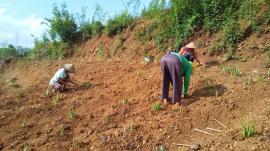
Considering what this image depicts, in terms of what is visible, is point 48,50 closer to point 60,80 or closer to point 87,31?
point 87,31

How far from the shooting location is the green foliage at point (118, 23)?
13336 millimetres

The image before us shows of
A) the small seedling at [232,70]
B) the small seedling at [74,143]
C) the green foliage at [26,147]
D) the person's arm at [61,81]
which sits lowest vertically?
the green foliage at [26,147]

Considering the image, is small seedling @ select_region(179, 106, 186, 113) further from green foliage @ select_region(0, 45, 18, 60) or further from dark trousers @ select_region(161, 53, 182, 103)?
green foliage @ select_region(0, 45, 18, 60)

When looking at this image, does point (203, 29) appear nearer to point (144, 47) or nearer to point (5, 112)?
point (144, 47)

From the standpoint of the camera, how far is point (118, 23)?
13.5 metres

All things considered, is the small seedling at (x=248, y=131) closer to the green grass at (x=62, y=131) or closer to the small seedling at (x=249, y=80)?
the small seedling at (x=249, y=80)

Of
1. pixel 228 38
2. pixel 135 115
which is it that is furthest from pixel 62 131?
pixel 228 38

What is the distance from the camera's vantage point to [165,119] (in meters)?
6.85

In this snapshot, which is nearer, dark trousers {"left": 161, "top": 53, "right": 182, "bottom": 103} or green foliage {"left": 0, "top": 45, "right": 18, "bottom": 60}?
dark trousers {"left": 161, "top": 53, "right": 182, "bottom": 103}

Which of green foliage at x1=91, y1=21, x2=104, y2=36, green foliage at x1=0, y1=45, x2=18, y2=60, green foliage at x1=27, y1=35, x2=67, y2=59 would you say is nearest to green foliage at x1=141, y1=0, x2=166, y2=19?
green foliage at x1=91, y1=21, x2=104, y2=36

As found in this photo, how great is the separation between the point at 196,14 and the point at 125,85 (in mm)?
3099

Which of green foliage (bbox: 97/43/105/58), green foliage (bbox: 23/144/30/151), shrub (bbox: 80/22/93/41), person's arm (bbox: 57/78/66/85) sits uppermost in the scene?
shrub (bbox: 80/22/93/41)

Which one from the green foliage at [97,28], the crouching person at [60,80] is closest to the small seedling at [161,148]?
the crouching person at [60,80]

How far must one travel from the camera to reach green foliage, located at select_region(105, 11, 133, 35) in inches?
525
